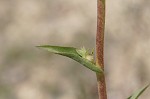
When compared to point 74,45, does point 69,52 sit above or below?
above

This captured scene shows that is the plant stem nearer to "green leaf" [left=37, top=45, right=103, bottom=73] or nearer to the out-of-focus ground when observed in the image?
→ "green leaf" [left=37, top=45, right=103, bottom=73]

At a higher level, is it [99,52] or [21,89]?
[99,52]

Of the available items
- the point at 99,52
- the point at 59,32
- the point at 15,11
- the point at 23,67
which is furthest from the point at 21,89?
the point at 99,52

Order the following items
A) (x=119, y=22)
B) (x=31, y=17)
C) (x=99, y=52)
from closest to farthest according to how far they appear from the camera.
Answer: (x=99, y=52) < (x=119, y=22) < (x=31, y=17)

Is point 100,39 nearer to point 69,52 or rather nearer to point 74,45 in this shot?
point 69,52

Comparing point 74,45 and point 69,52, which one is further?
point 74,45

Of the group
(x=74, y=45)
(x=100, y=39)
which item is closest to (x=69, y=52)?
(x=100, y=39)

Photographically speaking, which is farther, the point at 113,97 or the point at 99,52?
the point at 113,97

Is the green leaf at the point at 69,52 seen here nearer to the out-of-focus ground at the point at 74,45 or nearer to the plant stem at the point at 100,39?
the plant stem at the point at 100,39

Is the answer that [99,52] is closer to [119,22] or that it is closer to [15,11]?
[119,22]
